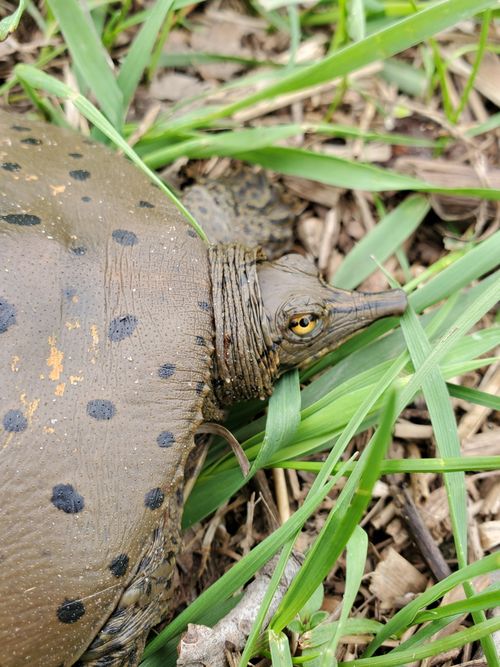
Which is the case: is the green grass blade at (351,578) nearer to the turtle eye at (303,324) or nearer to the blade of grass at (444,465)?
the blade of grass at (444,465)

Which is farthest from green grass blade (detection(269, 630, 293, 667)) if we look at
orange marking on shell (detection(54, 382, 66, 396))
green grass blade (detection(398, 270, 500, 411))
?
orange marking on shell (detection(54, 382, 66, 396))

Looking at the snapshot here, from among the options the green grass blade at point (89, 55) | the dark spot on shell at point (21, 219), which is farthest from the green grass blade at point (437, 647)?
the green grass blade at point (89, 55)

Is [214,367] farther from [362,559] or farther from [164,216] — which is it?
[362,559]

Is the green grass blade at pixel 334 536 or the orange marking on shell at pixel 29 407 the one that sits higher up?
the orange marking on shell at pixel 29 407

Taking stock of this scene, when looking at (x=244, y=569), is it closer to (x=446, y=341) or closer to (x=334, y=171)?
(x=446, y=341)

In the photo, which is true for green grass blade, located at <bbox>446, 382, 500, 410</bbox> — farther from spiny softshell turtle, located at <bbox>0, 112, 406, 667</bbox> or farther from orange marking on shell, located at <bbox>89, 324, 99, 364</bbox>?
orange marking on shell, located at <bbox>89, 324, 99, 364</bbox>

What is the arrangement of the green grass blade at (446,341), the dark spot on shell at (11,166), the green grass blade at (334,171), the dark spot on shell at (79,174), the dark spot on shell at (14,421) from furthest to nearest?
the green grass blade at (334,171)
the dark spot on shell at (79,174)
the dark spot on shell at (11,166)
the green grass blade at (446,341)
the dark spot on shell at (14,421)

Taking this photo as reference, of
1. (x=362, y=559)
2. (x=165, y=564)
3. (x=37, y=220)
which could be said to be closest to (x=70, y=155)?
(x=37, y=220)
